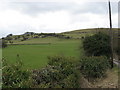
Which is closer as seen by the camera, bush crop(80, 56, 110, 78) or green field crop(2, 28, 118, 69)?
bush crop(80, 56, 110, 78)

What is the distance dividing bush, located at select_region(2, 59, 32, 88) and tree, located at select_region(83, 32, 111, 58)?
53.8 feet

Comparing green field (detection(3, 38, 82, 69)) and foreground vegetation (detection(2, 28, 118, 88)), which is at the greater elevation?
foreground vegetation (detection(2, 28, 118, 88))

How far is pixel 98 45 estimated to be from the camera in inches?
910

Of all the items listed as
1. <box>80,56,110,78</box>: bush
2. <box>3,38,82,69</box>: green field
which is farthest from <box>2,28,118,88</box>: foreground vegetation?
<box>3,38,82,69</box>: green field

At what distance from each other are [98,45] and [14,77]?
17.3 metres

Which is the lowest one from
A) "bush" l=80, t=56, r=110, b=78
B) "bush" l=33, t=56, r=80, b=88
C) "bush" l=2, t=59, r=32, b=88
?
"bush" l=80, t=56, r=110, b=78

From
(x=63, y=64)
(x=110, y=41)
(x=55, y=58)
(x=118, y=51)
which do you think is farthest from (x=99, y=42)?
(x=63, y=64)

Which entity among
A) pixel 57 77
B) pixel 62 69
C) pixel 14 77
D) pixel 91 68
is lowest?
pixel 91 68

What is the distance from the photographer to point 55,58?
13922mm

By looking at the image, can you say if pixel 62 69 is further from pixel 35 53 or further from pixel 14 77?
pixel 35 53

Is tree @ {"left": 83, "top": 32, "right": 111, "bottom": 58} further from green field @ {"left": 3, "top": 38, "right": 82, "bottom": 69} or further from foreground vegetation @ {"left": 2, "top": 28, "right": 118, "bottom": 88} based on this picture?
green field @ {"left": 3, "top": 38, "right": 82, "bottom": 69}

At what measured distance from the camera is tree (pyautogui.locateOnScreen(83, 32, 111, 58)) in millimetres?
23281

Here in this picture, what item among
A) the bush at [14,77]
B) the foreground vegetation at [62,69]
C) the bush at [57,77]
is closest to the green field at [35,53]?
the foreground vegetation at [62,69]

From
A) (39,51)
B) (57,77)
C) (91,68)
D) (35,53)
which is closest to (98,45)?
(91,68)
